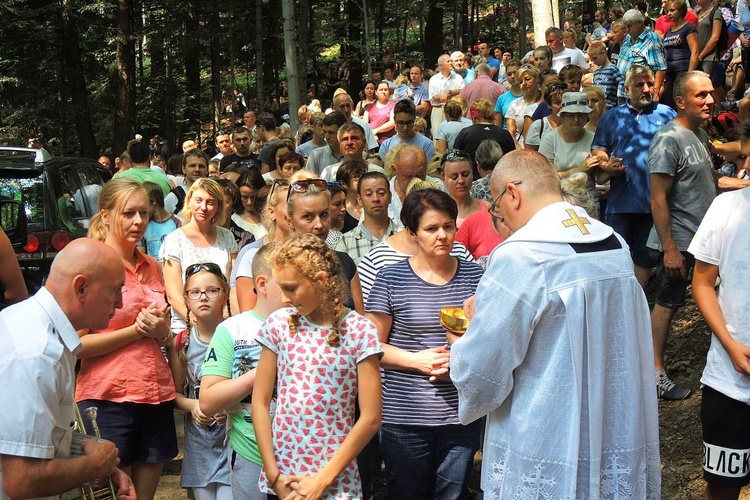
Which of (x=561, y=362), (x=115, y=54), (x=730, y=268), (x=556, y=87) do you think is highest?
(x=115, y=54)

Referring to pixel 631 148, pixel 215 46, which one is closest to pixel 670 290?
pixel 631 148

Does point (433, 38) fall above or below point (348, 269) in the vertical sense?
above

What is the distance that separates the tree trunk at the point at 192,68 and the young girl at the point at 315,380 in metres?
21.7

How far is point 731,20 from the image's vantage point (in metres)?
14.3

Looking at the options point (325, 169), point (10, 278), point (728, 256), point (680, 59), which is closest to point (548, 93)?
point (325, 169)

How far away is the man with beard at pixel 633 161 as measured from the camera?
7.57m

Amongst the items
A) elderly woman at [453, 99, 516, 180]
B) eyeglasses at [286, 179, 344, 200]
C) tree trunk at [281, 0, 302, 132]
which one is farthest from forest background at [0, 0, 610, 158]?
eyeglasses at [286, 179, 344, 200]

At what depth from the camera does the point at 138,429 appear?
15.6ft

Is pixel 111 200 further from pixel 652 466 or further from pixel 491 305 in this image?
pixel 652 466

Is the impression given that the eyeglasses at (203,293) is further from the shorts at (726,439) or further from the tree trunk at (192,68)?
the tree trunk at (192,68)

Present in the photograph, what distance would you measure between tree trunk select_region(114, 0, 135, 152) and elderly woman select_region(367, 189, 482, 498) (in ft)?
61.7

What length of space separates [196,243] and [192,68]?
23521 mm

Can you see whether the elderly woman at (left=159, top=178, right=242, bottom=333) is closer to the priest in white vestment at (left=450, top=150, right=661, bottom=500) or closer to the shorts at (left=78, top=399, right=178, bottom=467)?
the shorts at (left=78, top=399, right=178, bottom=467)

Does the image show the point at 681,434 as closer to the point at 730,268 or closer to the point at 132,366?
the point at 730,268
